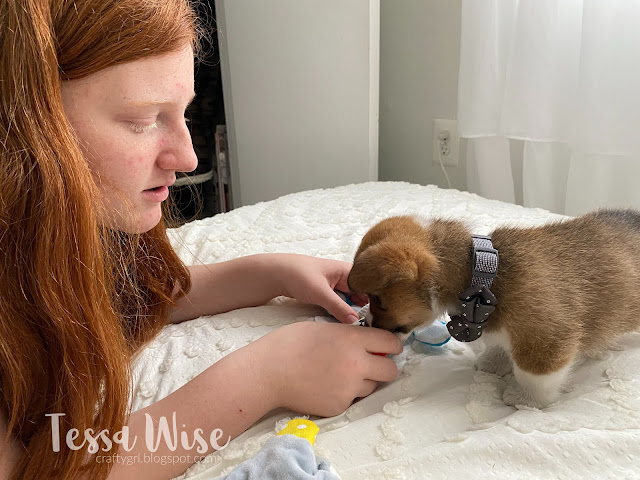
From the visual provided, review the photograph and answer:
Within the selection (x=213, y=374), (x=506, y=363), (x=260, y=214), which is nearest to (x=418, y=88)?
(x=260, y=214)

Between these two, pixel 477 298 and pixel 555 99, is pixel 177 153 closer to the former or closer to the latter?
pixel 477 298

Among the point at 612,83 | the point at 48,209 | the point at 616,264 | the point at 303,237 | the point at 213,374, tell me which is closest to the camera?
A: the point at 48,209

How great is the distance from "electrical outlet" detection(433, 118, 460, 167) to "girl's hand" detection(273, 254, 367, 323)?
4.45ft

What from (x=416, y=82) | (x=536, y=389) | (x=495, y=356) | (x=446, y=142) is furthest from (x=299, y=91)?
(x=536, y=389)

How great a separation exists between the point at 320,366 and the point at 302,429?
10 centimetres

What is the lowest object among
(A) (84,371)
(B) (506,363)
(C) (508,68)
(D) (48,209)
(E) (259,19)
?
(B) (506,363)

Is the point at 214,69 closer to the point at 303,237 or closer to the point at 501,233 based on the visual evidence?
the point at 303,237

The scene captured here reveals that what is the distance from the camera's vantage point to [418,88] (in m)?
2.44

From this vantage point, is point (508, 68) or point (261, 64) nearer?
point (508, 68)

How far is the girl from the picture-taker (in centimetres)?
58

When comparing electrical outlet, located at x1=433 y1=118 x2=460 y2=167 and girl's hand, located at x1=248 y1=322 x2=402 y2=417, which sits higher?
electrical outlet, located at x1=433 y1=118 x2=460 y2=167

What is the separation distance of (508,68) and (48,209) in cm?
152

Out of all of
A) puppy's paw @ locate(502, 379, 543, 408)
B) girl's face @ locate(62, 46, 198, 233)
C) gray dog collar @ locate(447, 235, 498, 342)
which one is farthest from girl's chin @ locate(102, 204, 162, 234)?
puppy's paw @ locate(502, 379, 543, 408)

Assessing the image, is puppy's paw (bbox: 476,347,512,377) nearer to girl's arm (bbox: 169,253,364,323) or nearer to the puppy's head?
the puppy's head
